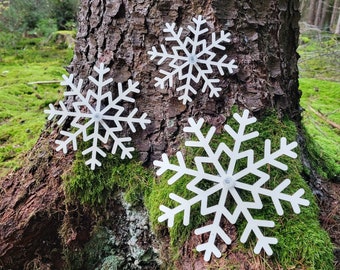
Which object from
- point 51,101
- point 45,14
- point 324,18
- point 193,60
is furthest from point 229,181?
point 324,18

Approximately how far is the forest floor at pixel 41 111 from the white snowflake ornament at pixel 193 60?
0.78 metres

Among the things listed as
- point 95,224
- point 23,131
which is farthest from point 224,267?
point 23,131

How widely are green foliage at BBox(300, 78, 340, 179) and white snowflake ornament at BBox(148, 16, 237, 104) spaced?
82 cm

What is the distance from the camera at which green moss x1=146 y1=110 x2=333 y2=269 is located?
3.50 ft

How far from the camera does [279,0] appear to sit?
4.83 feet

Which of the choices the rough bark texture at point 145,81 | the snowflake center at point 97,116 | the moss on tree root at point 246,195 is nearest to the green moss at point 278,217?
the moss on tree root at point 246,195

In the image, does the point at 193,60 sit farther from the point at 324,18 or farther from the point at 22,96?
the point at 324,18

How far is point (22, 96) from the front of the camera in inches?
133

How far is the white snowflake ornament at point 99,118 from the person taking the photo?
137cm

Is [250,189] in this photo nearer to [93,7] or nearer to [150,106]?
[150,106]

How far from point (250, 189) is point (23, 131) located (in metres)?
1.99

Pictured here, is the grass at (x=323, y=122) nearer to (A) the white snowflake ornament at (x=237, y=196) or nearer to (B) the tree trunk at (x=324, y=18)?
(A) the white snowflake ornament at (x=237, y=196)

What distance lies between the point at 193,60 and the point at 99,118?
46 centimetres

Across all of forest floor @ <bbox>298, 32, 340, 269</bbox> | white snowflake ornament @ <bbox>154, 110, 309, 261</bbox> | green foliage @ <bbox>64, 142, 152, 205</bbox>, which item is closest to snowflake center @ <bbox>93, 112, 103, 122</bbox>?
green foliage @ <bbox>64, 142, 152, 205</bbox>
